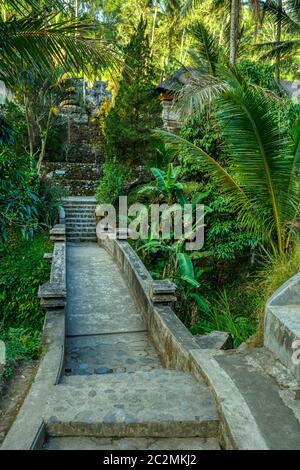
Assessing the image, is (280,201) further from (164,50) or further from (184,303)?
(164,50)

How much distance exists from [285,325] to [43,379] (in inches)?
85.6

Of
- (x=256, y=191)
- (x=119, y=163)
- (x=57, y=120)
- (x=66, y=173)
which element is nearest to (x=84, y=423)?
(x=256, y=191)

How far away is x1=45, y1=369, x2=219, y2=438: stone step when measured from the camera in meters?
2.74

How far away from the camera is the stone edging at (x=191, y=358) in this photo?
251 cm

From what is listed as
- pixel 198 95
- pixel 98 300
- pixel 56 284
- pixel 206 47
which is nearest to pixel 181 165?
pixel 198 95

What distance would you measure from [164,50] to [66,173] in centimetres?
1541

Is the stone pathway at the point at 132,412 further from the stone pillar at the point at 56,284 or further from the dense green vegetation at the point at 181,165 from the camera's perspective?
the stone pillar at the point at 56,284

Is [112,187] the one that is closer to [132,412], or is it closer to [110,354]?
[110,354]

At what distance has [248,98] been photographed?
5250 millimetres

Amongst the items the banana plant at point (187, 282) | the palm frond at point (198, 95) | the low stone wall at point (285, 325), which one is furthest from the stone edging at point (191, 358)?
the palm frond at point (198, 95)

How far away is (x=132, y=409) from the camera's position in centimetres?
289

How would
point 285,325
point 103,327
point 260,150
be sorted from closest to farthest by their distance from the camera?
point 285,325 → point 260,150 → point 103,327

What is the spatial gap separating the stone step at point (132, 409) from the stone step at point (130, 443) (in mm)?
31

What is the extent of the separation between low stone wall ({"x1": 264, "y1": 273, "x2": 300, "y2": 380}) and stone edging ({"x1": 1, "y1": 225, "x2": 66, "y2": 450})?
1989 mm
